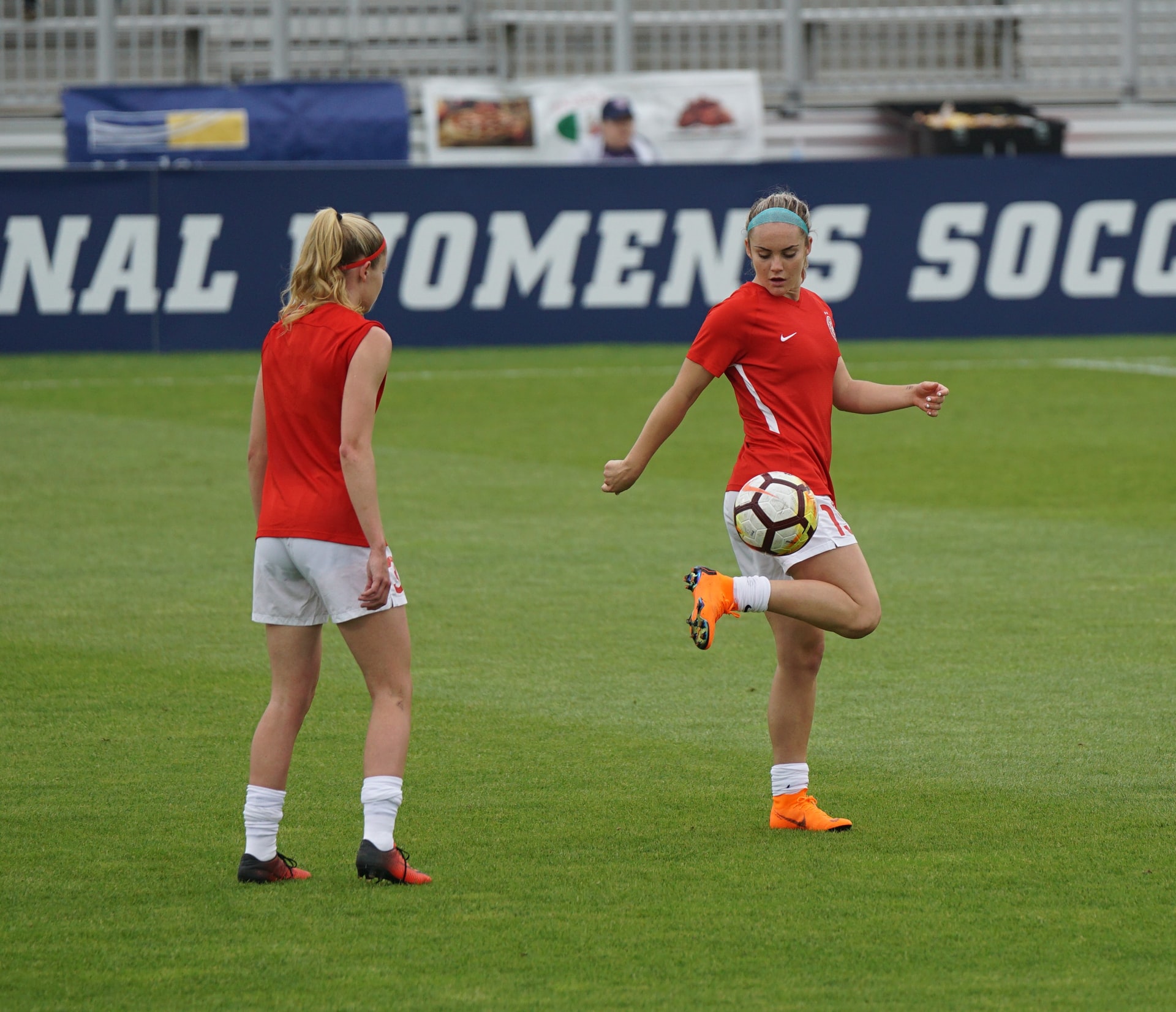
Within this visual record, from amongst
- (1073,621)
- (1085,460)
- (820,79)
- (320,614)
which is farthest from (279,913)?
A: (820,79)

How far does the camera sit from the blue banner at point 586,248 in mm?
19938

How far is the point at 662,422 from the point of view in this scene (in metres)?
5.47

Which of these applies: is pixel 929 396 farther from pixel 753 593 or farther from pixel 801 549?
pixel 753 593

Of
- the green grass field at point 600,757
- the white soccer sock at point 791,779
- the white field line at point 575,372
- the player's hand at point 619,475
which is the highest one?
the player's hand at point 619,475

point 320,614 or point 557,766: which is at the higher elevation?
point 320,614

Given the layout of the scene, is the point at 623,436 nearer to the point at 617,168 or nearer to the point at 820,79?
the point at 617,168

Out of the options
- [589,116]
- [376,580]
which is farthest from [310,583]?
[589,116]

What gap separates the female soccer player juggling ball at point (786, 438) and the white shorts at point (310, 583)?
3.17 feet

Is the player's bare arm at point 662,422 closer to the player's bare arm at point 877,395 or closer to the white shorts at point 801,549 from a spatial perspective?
the white shorts at point 801,549

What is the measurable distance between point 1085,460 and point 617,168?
8.65 meters

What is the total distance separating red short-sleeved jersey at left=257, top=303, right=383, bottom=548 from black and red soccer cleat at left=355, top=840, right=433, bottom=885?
0.85 m

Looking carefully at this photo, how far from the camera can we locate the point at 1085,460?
13.6 meters

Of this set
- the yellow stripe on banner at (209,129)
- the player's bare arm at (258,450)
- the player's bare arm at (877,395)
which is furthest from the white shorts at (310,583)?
the yellow stripe on banner at (209,129)

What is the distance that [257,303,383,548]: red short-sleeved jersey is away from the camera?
4770mm
